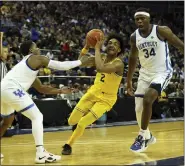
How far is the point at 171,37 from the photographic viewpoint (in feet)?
21.0

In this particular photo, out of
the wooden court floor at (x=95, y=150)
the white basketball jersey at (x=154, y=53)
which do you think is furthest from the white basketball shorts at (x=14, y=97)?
the white basketball jersey at (x=154, y=53)

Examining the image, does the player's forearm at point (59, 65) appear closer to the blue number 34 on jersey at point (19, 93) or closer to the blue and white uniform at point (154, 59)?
the blue number 34 on jersey at point (19, 93)

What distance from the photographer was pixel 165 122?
44.2ft

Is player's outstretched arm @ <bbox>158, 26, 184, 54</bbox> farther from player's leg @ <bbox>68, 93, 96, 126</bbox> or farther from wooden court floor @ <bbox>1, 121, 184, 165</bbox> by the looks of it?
wooden court floor @ <bbox>1, 121, 184, 165</bbox>

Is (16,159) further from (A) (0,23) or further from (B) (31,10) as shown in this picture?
(B) (31,10)

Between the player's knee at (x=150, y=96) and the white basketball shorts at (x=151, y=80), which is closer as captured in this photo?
the player's knee at (x=150, y=96)

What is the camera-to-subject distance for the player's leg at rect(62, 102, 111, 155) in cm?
638

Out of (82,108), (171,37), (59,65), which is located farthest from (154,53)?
(59,65)

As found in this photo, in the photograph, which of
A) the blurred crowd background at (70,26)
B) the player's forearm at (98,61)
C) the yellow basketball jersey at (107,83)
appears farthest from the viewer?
the blurred crowd background at (70,26)

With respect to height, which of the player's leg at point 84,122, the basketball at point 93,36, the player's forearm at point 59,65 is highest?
the basketball at point 93,36

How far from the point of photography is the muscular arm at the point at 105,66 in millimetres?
6207

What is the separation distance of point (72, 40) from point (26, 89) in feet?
41.3

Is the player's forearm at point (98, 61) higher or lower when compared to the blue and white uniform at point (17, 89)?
higher

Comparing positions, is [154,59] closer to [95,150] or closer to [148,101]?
[148,101]
